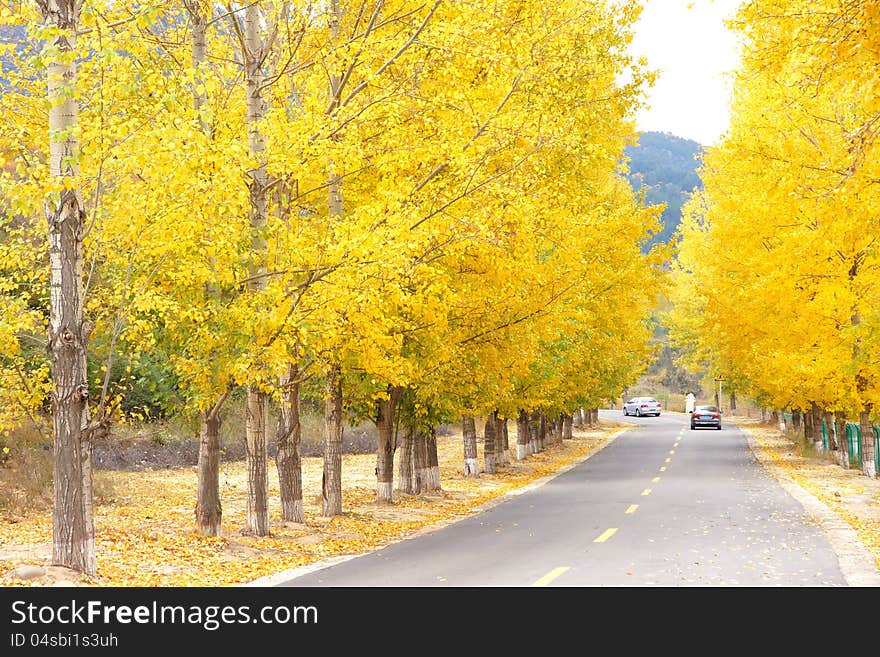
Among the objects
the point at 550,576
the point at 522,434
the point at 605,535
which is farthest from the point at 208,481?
the point at 522,434

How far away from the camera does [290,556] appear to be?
14.7m

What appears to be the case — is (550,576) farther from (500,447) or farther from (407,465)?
(500,447)

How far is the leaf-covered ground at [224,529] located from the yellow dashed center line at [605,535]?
338 cm

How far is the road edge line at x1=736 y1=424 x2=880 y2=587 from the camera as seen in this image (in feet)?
38.8

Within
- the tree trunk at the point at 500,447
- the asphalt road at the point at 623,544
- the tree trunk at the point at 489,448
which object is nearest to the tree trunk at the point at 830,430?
the asphalt road at the point at 623,544

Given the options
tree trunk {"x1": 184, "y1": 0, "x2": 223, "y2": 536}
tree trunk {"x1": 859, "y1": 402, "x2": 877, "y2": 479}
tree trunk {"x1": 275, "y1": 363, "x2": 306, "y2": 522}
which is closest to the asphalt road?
tree trunk {"x1": 275, "y1": 363, "x2": 306, "y2": 522}

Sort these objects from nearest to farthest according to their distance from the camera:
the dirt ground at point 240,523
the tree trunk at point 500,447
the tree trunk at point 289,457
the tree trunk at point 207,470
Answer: the dirt ground at point 240,523 < the tree trunk at point 207,470 < the tree trunk at point 289,457 < the tree trunk at point 500,447

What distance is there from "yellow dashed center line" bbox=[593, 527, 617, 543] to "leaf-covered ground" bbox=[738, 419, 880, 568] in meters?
3.69

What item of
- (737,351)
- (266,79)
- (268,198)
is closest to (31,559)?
(268,198)

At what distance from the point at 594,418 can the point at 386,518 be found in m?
54.7

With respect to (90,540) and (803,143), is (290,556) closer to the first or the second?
(90,540)

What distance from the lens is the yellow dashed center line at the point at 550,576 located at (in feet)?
36.2

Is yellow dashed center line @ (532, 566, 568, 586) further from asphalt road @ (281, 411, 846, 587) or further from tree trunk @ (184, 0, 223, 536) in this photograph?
tree trunk @ (184, 0, 223, 536)

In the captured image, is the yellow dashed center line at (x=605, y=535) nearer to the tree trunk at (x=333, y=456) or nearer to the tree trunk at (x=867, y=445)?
the tree trunk at (x=333, y=456)
